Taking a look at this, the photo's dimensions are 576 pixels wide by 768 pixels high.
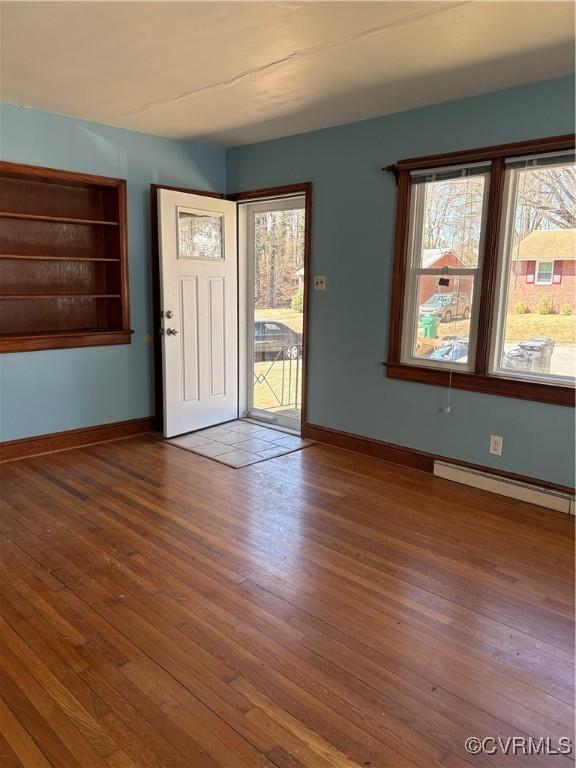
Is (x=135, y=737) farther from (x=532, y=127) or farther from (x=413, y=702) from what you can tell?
(x=532, y=127)

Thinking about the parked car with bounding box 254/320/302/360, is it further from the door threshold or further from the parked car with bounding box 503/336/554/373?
the parked car with bounding box 503/336/554/373

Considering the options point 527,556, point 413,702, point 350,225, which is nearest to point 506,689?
point 413,702

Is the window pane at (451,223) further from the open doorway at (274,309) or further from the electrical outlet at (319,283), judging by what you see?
the open doorway at (274,309)

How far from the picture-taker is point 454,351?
3811mm

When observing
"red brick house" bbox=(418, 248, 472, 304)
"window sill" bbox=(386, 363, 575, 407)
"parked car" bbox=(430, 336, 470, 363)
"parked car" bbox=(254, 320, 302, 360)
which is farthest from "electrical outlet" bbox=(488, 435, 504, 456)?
"parked car" bbox=(254, 320, 302, 360)

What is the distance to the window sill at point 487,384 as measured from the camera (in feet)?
10.8

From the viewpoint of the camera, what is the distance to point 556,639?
85.6 inches

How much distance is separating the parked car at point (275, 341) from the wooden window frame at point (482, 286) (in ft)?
4.07

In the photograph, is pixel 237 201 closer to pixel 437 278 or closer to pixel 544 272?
pixel 437 278

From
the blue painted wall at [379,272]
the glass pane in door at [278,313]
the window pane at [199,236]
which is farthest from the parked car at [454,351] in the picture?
the window pane at [199,236]

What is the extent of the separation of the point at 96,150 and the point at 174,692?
3923 millimetres

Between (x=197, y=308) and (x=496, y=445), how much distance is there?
271cm

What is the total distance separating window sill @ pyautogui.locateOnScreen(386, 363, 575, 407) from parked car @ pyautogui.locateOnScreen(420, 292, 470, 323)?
383 millimetres

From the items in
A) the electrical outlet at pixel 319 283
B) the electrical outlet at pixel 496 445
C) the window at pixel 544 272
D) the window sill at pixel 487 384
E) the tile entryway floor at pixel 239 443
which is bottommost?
the tile entryway floor at pixel 239 443
